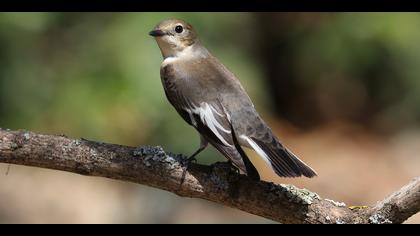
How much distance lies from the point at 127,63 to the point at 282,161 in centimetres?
273

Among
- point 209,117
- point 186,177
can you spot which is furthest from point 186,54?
point 186,177

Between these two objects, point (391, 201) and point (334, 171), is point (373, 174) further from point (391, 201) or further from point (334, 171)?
point (391, 201)

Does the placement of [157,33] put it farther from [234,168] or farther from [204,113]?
[234,168]

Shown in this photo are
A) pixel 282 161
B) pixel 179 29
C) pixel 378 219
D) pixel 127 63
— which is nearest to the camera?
pixel 378 219

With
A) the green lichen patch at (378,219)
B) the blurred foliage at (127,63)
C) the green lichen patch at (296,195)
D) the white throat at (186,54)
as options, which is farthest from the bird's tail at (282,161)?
the blurred foliage at (127,63)

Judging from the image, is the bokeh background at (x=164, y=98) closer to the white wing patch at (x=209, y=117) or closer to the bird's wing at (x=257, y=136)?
the bird's wing at (x=257, y=136)

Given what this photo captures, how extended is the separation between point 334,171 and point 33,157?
4.60m

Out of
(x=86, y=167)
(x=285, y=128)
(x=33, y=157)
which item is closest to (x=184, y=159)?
(x=86, y=167)

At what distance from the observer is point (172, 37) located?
542 cm

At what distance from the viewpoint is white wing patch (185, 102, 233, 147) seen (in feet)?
15.1

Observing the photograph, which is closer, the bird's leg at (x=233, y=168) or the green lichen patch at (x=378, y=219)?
the green lichen patch at (x=378, y=219)

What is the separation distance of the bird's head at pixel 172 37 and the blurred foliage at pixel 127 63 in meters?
1.34

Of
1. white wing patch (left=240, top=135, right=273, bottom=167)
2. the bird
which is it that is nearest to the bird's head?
the bird

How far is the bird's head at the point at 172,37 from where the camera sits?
17.7 feet
